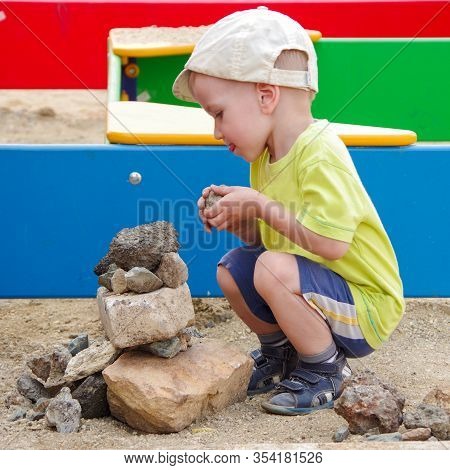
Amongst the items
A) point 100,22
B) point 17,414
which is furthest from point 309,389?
point 100,22

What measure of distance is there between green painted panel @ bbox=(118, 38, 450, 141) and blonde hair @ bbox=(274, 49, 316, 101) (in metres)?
1.55

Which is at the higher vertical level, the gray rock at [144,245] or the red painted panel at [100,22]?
the red painted panel at [100,22]

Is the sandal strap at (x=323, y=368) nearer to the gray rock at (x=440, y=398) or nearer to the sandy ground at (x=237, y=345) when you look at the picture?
the sandy ground at (x=237, y=345)

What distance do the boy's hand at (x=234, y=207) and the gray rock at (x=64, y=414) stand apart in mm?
442

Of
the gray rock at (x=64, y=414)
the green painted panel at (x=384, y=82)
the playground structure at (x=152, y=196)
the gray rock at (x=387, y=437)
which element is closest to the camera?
the gray rock at (x=387, y=437)

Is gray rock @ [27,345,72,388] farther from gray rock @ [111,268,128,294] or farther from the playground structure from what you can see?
the playground structure

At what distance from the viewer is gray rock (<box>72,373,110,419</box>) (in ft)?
6.23

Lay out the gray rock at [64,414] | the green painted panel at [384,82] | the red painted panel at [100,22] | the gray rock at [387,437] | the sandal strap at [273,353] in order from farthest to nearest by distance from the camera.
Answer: the red painted panel at [100,22]
the green painted panel at [384,82]
the sandal strap at [273,353]
the gray rock at [64,414]
the gray rock at [387,437]

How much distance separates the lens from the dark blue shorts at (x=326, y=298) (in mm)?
1921

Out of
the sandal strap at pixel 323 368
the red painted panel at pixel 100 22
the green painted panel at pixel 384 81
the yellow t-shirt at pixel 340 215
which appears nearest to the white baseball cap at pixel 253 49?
the yellow t-shirt at pixel 340 215

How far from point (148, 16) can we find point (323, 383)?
2.26 meters

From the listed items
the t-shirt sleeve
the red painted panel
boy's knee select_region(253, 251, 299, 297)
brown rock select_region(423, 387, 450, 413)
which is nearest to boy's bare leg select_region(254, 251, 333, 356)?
boy's knee select_region(253, 251, 299, 297)

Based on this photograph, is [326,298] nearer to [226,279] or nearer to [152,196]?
[226,279]
